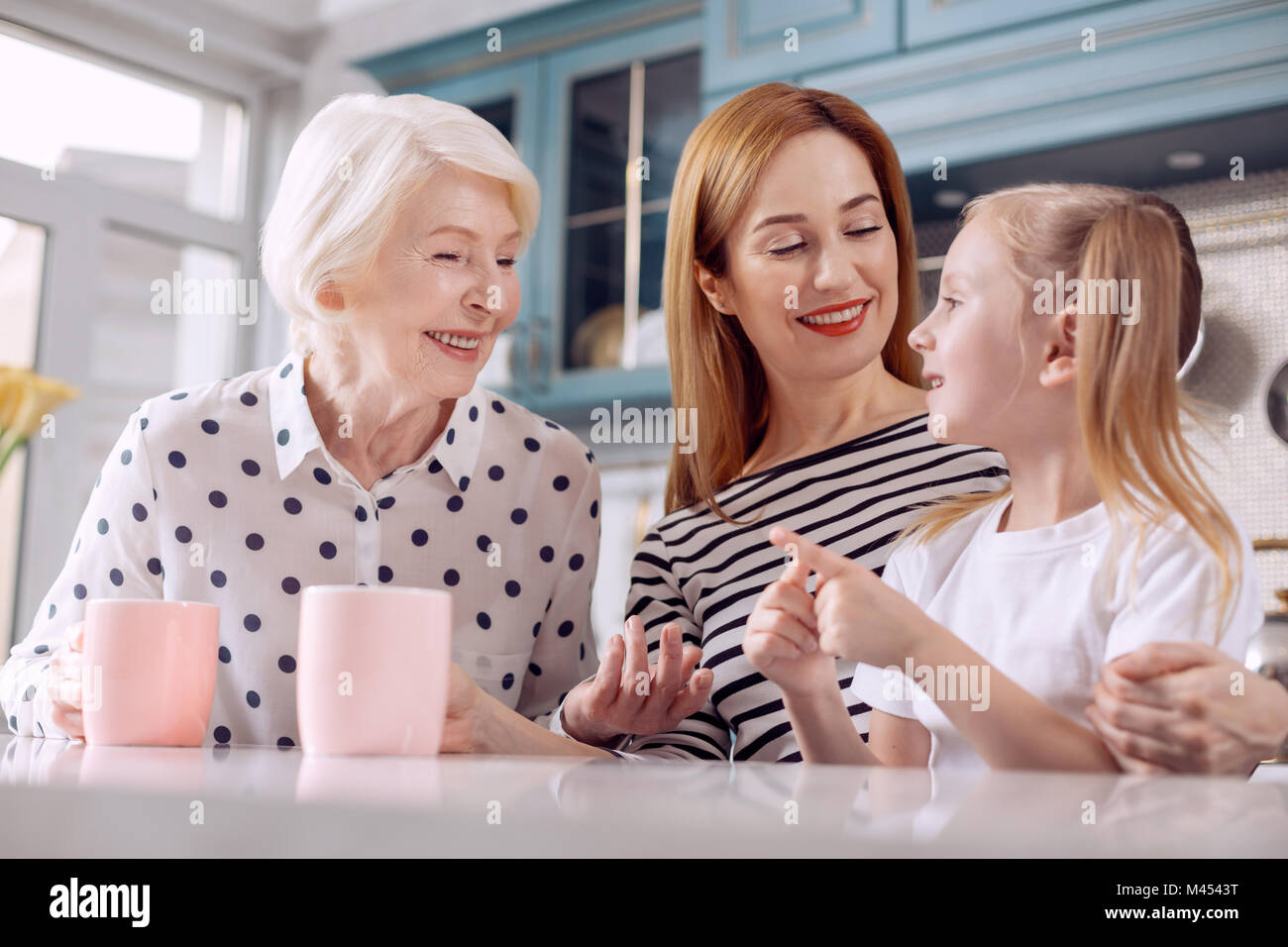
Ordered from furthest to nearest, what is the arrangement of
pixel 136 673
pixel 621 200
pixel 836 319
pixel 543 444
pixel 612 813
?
pixel 621 200
pixel 543 444
pixel 836 319
pixel 136 673
pixel 612 813

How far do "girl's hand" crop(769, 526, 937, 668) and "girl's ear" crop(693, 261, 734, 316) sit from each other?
0.54 m

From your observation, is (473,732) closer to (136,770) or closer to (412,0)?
(136,770)

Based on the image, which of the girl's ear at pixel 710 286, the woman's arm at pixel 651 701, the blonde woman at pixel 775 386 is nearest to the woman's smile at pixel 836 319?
the blonde woman at pixel 775 386

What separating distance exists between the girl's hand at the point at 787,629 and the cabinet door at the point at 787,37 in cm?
162

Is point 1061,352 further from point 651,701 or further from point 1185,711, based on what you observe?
point 651,701

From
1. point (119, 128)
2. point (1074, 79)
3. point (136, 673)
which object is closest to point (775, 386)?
point (136, 673)

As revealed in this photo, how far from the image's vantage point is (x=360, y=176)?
119 cm

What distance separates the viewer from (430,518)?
4.11 feet

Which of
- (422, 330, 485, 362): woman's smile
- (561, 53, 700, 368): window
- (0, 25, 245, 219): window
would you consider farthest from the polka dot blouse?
(0, 25, 245, 219): window

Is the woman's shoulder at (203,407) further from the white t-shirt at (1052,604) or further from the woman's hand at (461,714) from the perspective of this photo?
the white t-shirt at (1052,604)

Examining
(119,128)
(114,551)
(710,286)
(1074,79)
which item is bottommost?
(114,551)

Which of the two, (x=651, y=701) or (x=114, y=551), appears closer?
(x=651, y=701)

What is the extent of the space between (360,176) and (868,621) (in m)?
0.74
